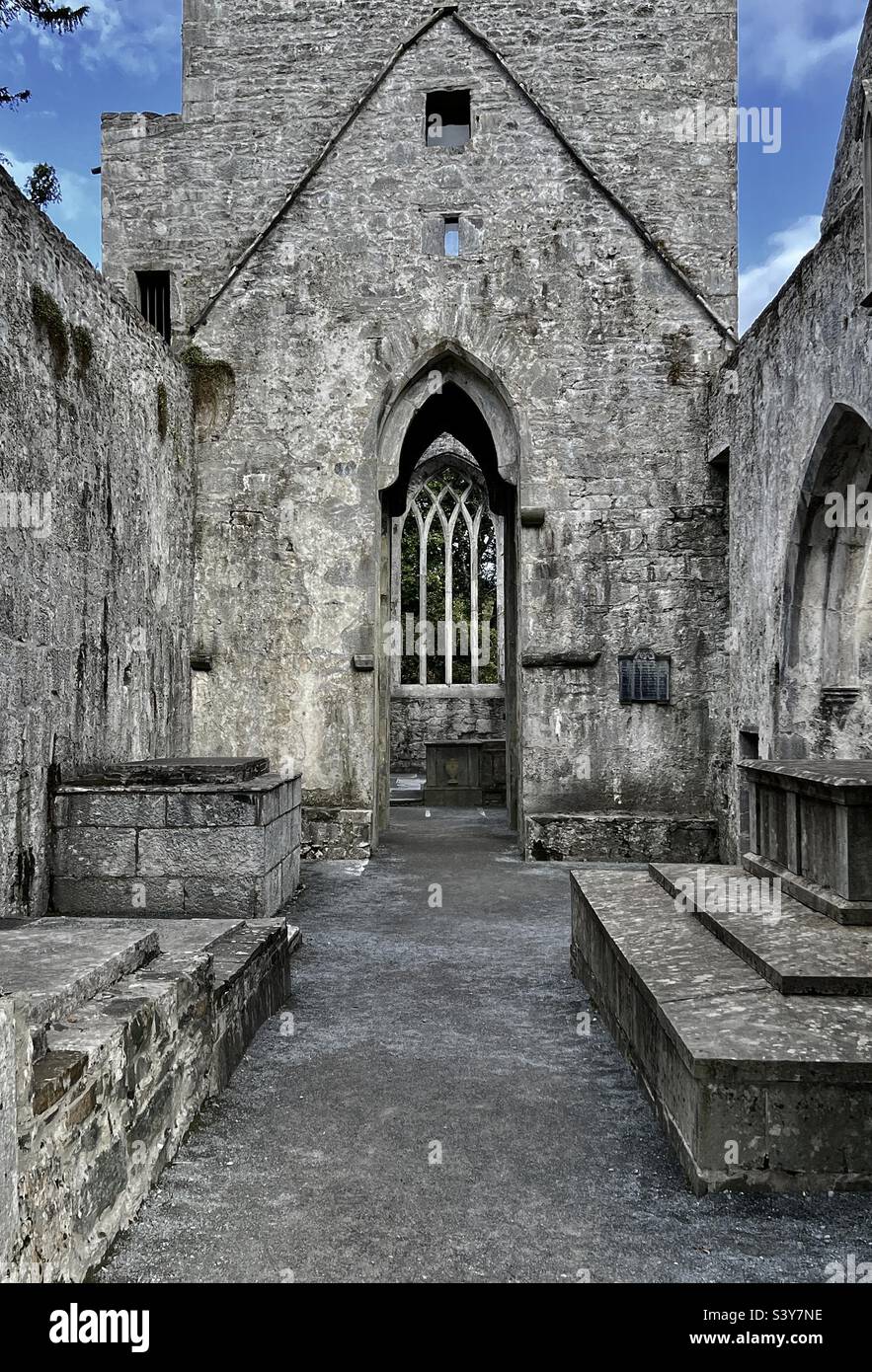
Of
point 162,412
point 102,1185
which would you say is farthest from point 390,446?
point 102,1185

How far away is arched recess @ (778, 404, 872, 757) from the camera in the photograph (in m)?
6.98

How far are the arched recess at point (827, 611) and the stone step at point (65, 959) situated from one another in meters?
5.27

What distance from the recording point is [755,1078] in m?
2.79

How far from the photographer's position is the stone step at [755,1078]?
2.78 meters

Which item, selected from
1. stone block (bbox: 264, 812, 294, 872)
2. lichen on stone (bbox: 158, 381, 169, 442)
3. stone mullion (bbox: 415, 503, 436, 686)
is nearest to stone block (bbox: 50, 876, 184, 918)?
stone block (bbox: 264, 812, 294, 872)

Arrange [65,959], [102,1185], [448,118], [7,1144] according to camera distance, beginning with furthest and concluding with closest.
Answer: [448,118] < [65,959] < [102,1185] < [7,1144]

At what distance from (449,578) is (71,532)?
1411 cm

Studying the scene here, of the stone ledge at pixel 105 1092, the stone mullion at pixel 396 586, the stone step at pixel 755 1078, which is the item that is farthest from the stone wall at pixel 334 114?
the stone step at pixel 755 1078

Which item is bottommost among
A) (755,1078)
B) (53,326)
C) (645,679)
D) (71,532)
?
(755,1078)

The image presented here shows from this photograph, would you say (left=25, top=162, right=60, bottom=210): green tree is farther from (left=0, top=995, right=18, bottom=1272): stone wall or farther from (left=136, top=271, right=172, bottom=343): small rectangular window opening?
(left=0, top=995, right=18, bottom=1272): stone wall

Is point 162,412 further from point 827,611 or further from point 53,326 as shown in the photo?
point 827,611

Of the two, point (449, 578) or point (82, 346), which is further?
point (449, 578)

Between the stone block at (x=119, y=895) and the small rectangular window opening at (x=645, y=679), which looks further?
the small rectangular window opening at (x=645, y=679)

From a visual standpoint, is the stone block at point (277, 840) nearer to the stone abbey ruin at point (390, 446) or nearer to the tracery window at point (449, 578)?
the stone abbey ruin at point (390, 446)
